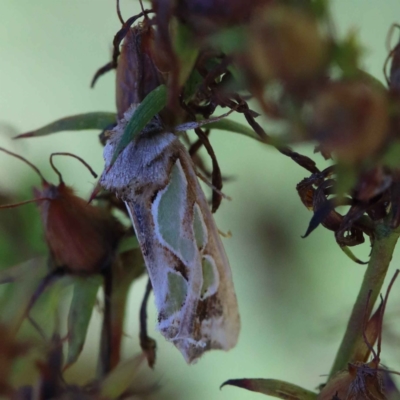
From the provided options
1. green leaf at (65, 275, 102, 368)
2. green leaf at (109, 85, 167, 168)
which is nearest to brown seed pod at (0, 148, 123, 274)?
green leaf at (65, 275, 102, 368)

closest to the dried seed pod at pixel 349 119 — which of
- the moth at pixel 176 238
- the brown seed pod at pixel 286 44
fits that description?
the brown seed pod at pixel 286 44

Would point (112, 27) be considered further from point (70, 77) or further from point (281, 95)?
point (281, 95)

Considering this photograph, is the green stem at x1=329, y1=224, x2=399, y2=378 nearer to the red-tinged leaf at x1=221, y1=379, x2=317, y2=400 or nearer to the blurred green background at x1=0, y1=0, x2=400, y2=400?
the red-tinged leaf at x1=221, y1=379, x2=317, y2=400

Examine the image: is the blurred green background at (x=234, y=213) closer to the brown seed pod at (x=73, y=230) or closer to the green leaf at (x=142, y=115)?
the brown seed pod at (x=73, y=230)

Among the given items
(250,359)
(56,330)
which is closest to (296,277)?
(250,359)

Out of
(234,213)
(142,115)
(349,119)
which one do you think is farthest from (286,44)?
(234,213)
